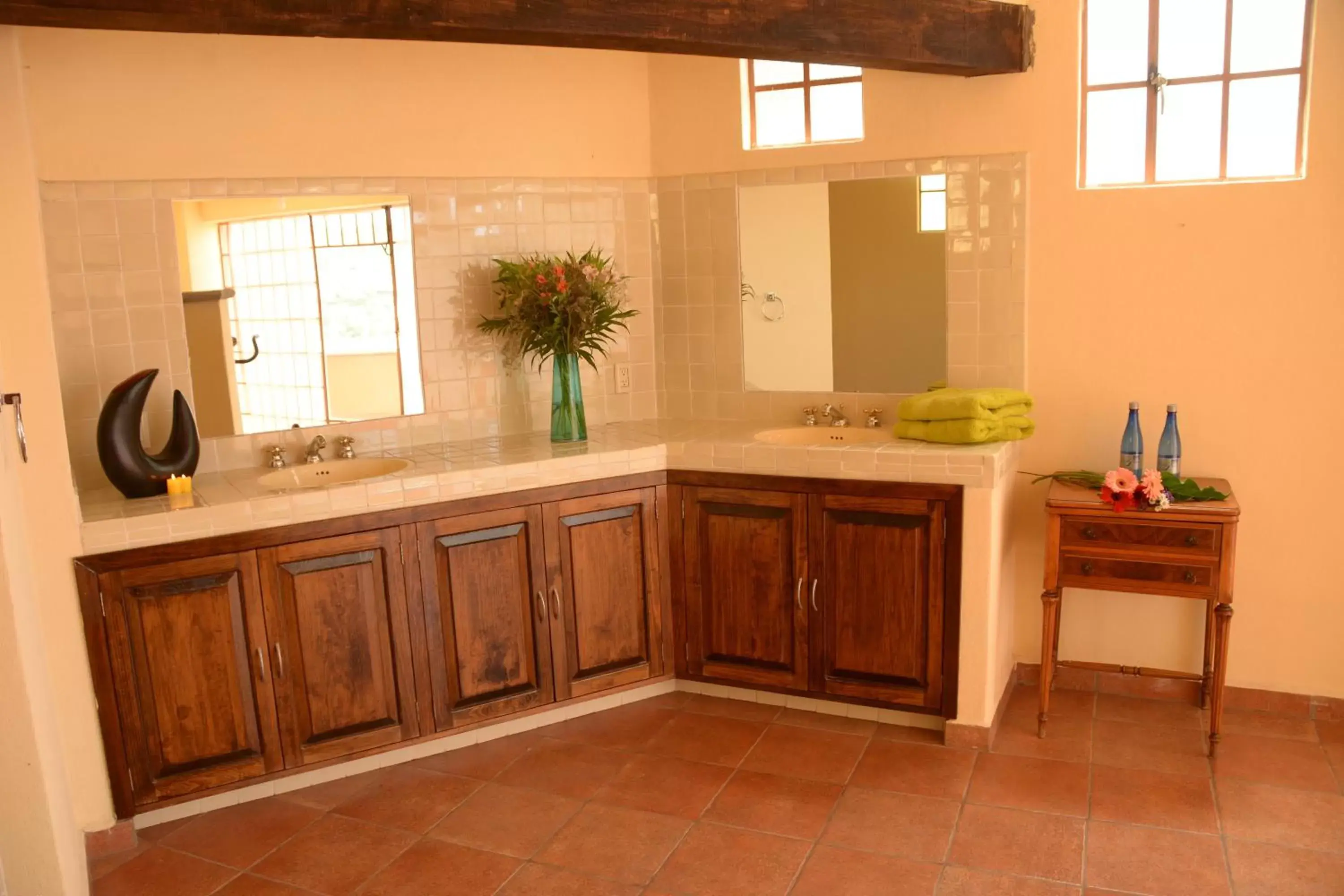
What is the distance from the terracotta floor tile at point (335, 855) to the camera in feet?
10.00

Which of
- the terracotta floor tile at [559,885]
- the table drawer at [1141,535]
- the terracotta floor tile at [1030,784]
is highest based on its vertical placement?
the table drawer at [1141,535]

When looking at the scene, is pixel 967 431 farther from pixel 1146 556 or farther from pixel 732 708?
pixel 732 708

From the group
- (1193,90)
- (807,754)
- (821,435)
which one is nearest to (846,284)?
(821,435)

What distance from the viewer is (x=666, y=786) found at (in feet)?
11.5

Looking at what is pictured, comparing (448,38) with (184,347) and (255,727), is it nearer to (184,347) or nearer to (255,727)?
(184,347)

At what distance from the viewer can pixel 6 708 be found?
2.26 meters

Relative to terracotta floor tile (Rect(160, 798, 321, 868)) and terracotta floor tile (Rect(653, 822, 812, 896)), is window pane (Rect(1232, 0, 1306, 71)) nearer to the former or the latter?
terracotta floor tile (Rect(653, 822, 812, 896))

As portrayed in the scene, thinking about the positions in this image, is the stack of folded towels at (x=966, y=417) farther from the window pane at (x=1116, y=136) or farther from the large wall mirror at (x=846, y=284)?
the window pane at (x=1116, y=136)

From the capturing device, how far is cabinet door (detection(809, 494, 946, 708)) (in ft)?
12.0

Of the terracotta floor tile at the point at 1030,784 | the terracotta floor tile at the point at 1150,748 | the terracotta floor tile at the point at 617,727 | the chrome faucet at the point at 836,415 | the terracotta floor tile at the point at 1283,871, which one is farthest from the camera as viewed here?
the chrome faucet at the point at 836,415

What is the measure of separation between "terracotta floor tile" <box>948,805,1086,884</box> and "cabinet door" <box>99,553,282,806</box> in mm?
2044

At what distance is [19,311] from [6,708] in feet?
3.92

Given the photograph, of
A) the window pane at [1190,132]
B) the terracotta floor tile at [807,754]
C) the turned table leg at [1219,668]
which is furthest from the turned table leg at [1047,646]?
the window pane at [1190,132]

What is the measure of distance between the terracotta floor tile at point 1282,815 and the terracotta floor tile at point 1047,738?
425 mm
